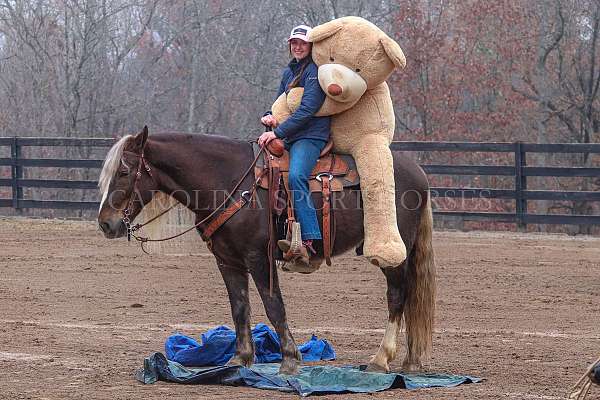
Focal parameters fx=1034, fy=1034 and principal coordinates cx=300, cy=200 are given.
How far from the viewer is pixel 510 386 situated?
6.45 metres

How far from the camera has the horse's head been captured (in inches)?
266

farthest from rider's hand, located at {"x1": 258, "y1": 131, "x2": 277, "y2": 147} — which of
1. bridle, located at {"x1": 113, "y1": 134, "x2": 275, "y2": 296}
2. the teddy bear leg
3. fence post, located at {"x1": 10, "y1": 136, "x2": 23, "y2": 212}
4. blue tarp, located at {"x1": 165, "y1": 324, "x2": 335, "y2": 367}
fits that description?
fence post, located at {"x1": 10, "y1": 136, "x2": 23, "y2": 212}

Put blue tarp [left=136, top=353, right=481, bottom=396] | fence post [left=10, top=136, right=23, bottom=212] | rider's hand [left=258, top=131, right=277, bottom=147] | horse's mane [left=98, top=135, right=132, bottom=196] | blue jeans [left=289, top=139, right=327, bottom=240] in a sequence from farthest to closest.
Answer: fence post [left=10, top=136, right=23, bottom=212], rider's hand [left=258, top=131, right=277, bottom=147], blue jeans [left=289, top=139, right=327, bottom=240], horse's mane [left=98, top=135, right=132, bottom=196], blue tarp [left=136, top=353, right=481, bottom=396]

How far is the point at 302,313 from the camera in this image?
951 centimetres

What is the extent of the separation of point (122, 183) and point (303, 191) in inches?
47.0

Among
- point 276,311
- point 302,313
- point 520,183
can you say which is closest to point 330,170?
point 276,311

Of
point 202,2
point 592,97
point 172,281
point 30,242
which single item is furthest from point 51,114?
point 172,281

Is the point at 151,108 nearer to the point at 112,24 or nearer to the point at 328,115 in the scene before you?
the point at 112,24

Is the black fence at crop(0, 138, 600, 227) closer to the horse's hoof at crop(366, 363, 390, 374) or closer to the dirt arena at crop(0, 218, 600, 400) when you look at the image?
the dirt arena at crop(0, 218, 600, 400)

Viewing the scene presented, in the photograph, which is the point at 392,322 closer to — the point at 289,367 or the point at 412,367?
the point at 412,367

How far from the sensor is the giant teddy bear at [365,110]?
6965 millimetres

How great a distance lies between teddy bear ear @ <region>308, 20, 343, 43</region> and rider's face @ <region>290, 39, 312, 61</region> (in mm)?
65

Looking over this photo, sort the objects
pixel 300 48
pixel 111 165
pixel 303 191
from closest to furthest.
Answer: pixel 111 165 → pixel 303 191 → pixel 300 48

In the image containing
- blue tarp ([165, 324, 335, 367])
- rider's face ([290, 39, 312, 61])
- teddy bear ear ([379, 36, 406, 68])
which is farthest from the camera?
blue tarp ([165, 324, 335, 367])
